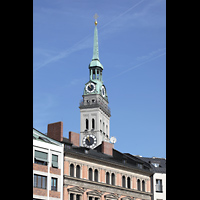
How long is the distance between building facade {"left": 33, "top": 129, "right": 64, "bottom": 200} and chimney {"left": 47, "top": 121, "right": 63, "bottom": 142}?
10.1 ft

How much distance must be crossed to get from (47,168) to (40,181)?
74.4 inches

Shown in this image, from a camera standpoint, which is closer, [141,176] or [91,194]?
[91,194]

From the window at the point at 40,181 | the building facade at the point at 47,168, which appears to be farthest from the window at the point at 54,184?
the window at the point at 40,181

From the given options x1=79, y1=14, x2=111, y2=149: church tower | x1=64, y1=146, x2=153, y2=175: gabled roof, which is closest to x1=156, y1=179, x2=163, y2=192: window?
x1=64, y1=146, x2=153, y2=175: gabled roof

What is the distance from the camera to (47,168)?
58.1m

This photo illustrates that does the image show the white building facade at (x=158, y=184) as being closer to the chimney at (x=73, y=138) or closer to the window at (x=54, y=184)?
the chimney at (x=73, y=138)

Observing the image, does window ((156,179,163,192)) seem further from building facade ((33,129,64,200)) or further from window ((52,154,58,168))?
window ((52,154,58,168))

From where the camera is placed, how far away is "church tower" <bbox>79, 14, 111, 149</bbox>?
459 feet
